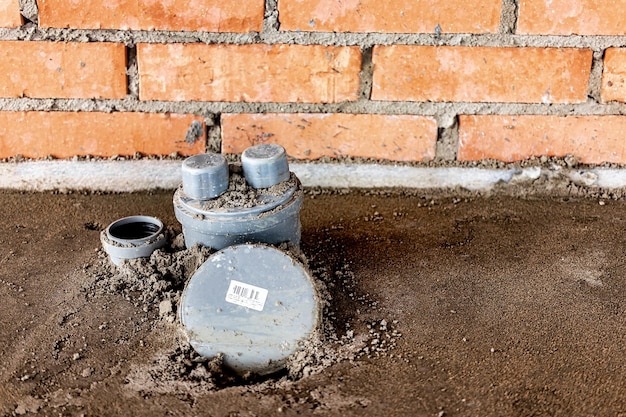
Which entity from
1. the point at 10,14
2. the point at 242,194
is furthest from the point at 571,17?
the point at 10,14

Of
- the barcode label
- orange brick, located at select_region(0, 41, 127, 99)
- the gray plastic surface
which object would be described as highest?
orange brick, located at select_region(0, 41, 127, 99)

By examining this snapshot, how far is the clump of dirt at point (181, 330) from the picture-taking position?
1053mm

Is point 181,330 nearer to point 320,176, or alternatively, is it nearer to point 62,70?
point 320,176

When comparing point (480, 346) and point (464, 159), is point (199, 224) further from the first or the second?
point (464, 159)

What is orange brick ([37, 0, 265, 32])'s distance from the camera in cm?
148

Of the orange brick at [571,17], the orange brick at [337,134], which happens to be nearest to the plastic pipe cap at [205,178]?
the orange brick at [337,134]

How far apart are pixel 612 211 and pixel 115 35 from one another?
1.18 meters

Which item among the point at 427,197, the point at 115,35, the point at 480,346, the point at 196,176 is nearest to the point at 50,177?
the point at 115,35

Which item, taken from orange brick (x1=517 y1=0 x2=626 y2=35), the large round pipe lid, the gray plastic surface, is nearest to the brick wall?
orange brick (x1=517 y1=0 x2=626 y2=35)

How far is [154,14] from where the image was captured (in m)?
1.49

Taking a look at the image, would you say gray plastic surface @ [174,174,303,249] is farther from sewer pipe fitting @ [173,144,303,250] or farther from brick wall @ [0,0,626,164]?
brick wall @ [0,0,626,164]

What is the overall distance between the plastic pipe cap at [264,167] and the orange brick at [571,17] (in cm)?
67

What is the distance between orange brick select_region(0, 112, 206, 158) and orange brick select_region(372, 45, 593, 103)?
18.2 inches

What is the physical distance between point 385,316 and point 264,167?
0.33 meters
